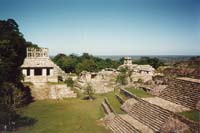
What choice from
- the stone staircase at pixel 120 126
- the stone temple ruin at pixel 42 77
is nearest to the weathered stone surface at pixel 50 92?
the stone temple ruin at pixel 42 77

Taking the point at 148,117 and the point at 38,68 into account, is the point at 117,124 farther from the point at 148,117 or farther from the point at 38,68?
the point at 38,68

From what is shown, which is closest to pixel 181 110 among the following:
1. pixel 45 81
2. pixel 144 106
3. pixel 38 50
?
pixel 144 106

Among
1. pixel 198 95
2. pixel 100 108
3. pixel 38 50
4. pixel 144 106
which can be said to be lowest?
pixel 100 108

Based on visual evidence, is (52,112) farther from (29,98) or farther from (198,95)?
(198,95)

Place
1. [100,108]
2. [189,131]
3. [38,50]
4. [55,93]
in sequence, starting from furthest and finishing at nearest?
1. [38,50]
2. [55,93]
3. [100,108]
4. [189,131]

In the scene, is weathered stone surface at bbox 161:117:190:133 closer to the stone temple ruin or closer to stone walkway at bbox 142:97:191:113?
stone walkway at bbox 142:97:191:113

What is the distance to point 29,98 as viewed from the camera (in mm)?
23391

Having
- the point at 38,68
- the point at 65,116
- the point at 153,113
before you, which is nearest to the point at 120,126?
the point at 153,113

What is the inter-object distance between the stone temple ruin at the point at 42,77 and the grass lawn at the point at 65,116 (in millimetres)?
1777

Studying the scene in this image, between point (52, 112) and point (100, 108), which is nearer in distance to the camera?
point (52, 112)

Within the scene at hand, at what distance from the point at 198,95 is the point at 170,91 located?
9.79 ft

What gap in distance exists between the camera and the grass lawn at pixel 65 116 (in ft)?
45.0

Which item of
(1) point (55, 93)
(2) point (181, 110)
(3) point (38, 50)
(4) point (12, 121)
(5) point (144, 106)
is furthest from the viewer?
(3) point (38, 50)

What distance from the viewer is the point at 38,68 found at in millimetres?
29266
